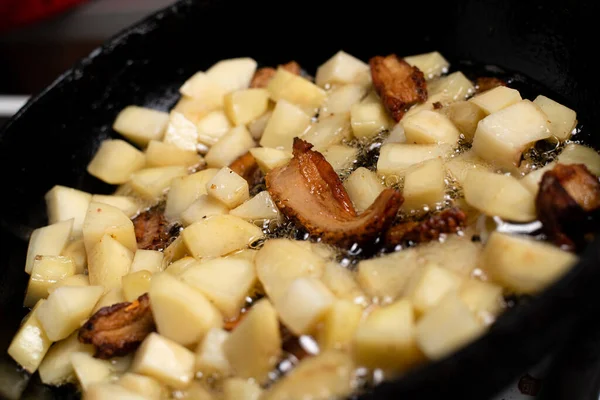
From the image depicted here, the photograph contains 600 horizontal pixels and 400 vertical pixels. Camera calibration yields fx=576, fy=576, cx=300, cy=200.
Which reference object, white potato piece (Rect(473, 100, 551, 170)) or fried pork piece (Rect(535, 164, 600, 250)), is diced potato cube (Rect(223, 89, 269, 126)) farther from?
fried pork piece (Rect(535, 164, 600, 250))

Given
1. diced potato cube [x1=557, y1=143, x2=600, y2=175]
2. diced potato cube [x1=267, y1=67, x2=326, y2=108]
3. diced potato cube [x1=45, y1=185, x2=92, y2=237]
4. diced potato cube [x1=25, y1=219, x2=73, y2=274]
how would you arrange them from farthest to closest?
diced potato cube [x1=267, y1=67, x2=326, y2=108] < diced potato cube [x1=45, y1=185, x2=92, y2=237] < diced potato cube [x1=25, y1=219, x2=73, y2=274] < diced potato cube [x1=557, y1=143, x2=600, y2=175]

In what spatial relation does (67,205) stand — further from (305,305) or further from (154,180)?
(305,305)

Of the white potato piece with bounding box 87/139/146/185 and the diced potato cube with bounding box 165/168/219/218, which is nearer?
the diced potato cube with bounding box 165/168/219/218

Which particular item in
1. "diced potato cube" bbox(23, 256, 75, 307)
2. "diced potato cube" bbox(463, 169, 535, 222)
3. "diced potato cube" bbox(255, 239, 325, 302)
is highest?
"diced potato cube" bbox(463, 169, 535, 222)

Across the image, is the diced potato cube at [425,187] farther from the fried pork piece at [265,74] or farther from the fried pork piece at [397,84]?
the fried pork piece at [265,74]

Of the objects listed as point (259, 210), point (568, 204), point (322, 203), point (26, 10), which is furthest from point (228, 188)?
point (26, 10)

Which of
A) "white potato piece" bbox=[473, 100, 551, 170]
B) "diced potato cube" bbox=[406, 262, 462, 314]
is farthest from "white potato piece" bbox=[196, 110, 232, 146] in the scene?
"diced potato cube" bbox=[406, 262, 462, 314]

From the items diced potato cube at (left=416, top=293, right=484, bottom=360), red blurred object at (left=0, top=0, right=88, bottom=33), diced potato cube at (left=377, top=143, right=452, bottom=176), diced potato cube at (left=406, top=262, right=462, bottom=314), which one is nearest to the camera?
diced potato cube at (left=416, top=293, right=484, bottom=360)
